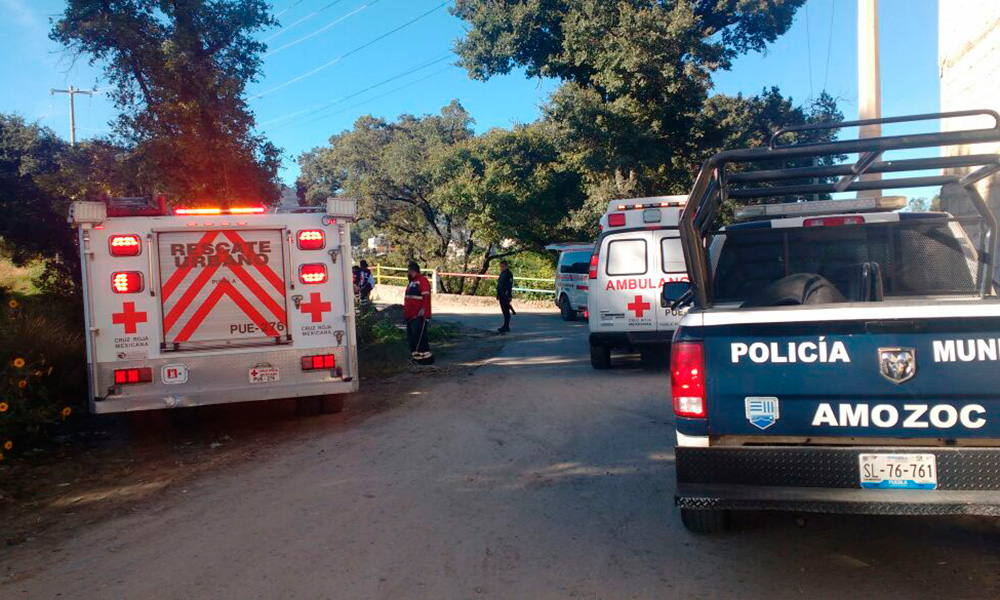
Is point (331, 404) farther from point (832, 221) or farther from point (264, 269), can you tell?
point (832, 221)

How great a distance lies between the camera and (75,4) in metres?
11.1

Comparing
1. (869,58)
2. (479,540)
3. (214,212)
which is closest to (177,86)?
(214,212)

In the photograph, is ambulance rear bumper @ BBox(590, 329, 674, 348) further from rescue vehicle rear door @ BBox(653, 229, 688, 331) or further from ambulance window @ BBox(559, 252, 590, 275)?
ambulance window @ BBox(559, 252, 590, 275)

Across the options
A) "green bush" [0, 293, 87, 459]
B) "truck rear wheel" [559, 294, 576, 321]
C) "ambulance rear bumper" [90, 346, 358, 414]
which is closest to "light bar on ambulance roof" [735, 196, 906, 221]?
"ambulance rear bumper" [90, 346, 358, 414]

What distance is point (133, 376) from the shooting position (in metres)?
7.81

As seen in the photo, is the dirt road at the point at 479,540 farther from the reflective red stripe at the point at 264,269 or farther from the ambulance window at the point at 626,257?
the ambulance window at the point at 626,257

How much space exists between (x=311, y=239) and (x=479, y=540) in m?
4.43

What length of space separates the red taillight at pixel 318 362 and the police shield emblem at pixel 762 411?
5253 mm

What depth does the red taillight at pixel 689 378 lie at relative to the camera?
4254 mm

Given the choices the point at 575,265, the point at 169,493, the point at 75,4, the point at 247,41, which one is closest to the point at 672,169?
the point at 575,265

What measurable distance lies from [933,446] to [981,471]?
9.2 inches

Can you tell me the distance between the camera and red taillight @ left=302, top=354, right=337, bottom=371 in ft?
27.4

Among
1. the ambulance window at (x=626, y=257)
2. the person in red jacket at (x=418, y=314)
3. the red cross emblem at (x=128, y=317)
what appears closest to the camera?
the red cross emblem at (x=128, y=317)

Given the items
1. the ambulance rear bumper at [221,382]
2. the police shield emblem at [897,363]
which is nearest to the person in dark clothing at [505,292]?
the ambulance rear bumper at [221,382]
